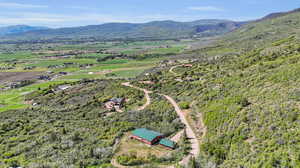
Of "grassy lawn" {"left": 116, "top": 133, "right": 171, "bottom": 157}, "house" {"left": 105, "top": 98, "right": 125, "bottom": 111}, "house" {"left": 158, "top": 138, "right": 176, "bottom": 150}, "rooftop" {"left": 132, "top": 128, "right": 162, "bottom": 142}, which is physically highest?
"rooftop" {"left": 132, "top": 128, "right": 162, "bottom": 142}

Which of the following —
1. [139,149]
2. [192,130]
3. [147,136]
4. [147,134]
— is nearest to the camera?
[139,149]

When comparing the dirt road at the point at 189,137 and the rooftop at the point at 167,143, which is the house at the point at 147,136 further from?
the dirt road at the point at 189,137

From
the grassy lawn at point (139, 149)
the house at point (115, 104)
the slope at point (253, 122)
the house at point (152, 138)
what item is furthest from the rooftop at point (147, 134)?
the house at point (115, 104)

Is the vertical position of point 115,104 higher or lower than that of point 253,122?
lower

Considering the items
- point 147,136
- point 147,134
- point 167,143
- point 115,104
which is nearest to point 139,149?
point 147,136

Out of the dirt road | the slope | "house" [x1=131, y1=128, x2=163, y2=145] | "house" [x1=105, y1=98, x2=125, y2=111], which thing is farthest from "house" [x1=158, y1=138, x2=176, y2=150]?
"house" [x1=105, y1=98, x2=125, y2=111]

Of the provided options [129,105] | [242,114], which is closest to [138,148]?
[242,114]

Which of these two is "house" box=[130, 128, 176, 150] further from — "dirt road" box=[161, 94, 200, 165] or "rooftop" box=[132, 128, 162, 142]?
"dirt road" box=[161, 94, 200, 165]

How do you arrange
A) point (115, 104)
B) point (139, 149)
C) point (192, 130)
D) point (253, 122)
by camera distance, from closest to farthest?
point (253, 122) < point (139, 149) < point (192, 130) < point (115, 104)

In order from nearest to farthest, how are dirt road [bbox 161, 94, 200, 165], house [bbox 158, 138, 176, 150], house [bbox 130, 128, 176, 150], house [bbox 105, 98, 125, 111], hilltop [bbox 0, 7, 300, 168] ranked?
hilltop [bbox 0, 7, 300, 168] < dirt road [bbox 161, 94, 200, 165] < house [bbox 158, 138, 176, 150] < house [bbox 130, 128, 176, 150] < house [bbox 105, 98, 125, 111]

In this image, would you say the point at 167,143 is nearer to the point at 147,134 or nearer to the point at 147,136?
the point at 147,136
